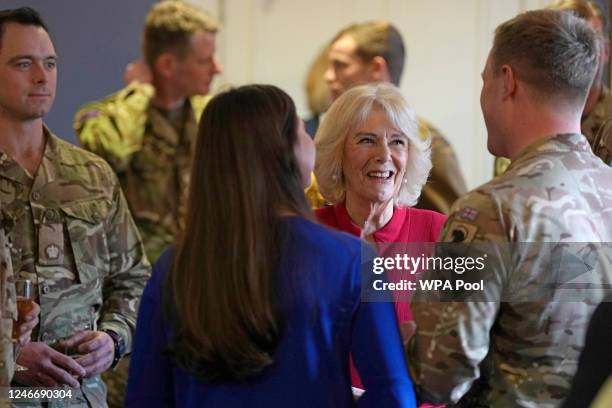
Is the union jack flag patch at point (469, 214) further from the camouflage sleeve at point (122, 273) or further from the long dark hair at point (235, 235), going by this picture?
the camouflage sleeve at point (122, 273)

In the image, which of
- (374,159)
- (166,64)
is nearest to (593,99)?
(374,159)

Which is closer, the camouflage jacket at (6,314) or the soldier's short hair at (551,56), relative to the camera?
the camouflage jacket at (6,314)

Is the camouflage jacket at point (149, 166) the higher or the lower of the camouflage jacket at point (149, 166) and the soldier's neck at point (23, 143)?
the lower

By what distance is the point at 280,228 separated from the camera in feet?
8.62

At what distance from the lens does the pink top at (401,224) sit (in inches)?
147

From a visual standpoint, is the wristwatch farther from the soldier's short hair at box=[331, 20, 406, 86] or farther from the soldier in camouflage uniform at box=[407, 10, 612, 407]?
the soldier's short hair at box=[331, 20, 406, 86]

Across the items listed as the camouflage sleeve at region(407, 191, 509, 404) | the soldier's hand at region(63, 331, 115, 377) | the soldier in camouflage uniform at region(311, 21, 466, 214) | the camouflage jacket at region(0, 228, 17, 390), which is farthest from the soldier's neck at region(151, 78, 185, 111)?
the camouflage sleeve at region(407, 191, 509, 404)

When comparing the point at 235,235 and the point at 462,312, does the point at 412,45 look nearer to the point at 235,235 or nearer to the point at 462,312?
the point at 462,312

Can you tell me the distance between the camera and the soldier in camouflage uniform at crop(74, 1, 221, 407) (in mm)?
5238

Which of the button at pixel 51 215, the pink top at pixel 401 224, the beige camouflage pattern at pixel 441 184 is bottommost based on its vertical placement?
the beige camouflage pattern at pixel 441 184

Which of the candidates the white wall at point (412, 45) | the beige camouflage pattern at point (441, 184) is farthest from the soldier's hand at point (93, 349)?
the white wall at point (412, 45)

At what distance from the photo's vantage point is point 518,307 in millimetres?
2771

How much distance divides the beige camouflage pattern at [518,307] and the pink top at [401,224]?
2.97ft

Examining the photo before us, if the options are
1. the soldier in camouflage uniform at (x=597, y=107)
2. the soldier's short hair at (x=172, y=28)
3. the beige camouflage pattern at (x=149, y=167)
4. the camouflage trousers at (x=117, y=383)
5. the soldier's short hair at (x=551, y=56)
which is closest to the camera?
the soldier's short hair at (x=551, y=56)
